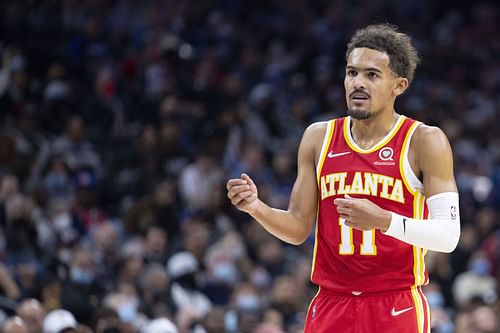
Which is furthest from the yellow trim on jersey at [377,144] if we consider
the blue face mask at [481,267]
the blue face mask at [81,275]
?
the blue face mask at [481,267]

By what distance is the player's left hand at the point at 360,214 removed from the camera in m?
4.71

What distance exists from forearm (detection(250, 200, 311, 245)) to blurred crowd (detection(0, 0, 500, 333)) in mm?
2576

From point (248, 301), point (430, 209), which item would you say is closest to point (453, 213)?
point (430, 209)

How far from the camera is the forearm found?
5.36 meters

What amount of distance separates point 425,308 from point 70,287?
5.07 m

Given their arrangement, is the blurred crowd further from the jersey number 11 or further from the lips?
the lips

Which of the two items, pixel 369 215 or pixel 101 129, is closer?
pixel 369 215

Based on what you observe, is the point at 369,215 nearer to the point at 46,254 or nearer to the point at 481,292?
the point at 46,254

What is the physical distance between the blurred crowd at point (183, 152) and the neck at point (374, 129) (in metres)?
3.10

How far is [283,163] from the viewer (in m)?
14.1

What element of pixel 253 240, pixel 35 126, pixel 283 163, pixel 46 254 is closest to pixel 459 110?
pixel 283 163

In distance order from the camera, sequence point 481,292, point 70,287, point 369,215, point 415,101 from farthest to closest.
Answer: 1. point 415,101
2. point 481,292
3. point 70,287
4. point 369,215

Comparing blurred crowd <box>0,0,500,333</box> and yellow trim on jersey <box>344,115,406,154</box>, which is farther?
blurred crowd <box>0,0,500,333</box>

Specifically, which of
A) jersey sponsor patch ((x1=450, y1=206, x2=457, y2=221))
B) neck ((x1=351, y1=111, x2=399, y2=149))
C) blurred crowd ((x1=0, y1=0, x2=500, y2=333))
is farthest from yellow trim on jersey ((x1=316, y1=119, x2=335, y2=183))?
blurred crowd ((x1=0, y1=0, x2=500, y2=333))
